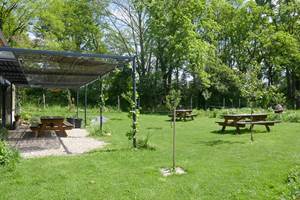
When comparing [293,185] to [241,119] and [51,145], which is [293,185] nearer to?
[51,145]

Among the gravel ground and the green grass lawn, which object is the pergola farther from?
the green grass lawn

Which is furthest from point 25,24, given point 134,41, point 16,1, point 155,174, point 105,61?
point 155,174

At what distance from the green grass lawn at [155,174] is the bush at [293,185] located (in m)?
0.13

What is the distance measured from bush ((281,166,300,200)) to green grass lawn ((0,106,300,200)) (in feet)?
0.41

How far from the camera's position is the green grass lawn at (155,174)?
5.54 meters

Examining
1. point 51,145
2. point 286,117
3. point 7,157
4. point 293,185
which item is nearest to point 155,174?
point 293,185

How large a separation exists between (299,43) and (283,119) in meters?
21.2

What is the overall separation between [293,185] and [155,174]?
240cm

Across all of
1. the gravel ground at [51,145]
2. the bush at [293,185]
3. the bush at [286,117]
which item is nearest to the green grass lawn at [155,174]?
the bush at [293,185]

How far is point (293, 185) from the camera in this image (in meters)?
5.84

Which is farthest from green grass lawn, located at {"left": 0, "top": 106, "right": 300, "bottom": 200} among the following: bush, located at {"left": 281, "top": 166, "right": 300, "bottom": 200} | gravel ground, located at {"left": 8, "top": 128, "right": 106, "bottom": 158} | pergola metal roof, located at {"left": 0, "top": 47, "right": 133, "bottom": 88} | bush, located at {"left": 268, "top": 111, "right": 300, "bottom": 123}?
bush, located at {"left": 268, "top": 111, "right": 300, "bottom": 123}

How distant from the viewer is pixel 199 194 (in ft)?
18.1

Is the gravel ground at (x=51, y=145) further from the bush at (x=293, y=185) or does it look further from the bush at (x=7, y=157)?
the bush at (x=293, y=185)

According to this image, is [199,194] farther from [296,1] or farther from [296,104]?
[296,1]
